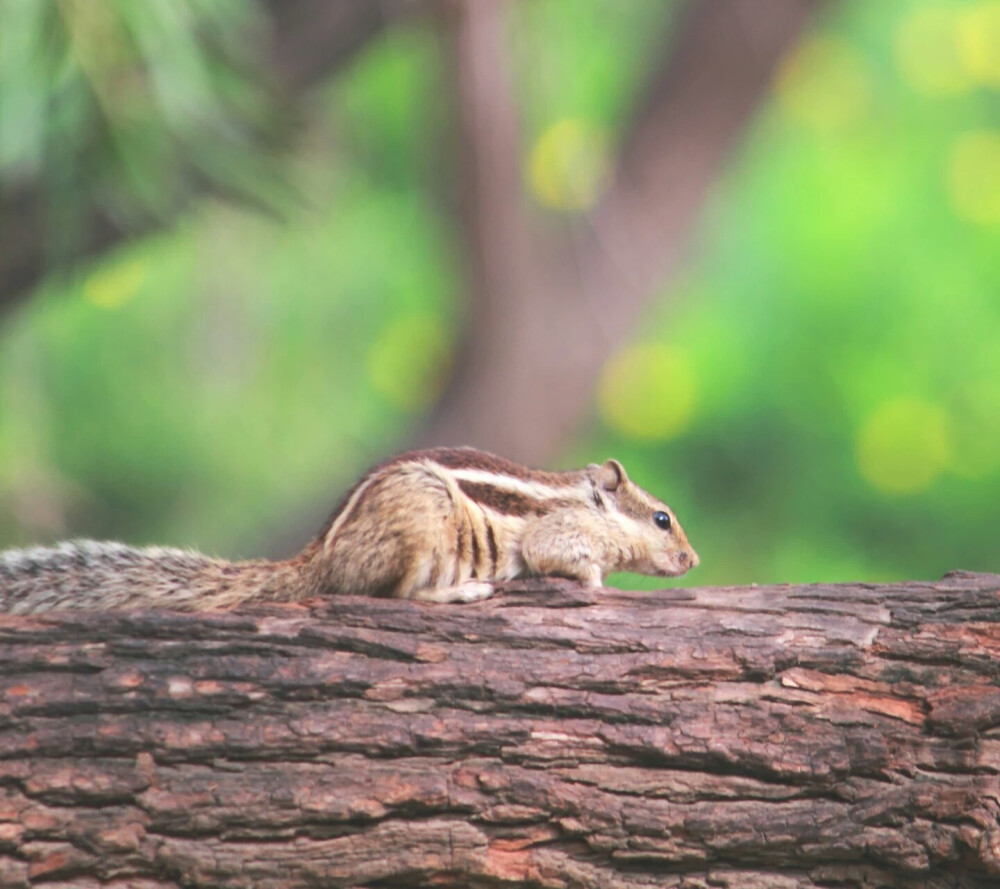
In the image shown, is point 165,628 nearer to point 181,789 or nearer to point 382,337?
point 181,789

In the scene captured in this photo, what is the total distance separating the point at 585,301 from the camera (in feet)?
27.8

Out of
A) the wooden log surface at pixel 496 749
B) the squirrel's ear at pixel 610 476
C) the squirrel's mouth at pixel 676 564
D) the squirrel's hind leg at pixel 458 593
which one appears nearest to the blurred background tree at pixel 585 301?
the squirrel's ear at pixel 610 476

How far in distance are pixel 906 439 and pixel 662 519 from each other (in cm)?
447

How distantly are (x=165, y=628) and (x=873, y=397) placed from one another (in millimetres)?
→ 6147

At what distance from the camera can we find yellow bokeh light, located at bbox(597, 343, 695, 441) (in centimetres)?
868

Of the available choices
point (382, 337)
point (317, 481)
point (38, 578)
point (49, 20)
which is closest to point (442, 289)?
point (382, 337)

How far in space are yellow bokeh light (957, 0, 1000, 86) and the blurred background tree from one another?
2cm

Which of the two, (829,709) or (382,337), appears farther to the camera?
(382,337)

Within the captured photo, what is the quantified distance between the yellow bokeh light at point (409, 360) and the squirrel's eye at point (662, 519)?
4.78 m

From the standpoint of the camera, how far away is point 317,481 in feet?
30.5

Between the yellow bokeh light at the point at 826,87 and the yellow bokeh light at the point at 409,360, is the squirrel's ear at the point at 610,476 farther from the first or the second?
the yellow bokeh light at the point at 826,87

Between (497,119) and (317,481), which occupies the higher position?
(497,119)

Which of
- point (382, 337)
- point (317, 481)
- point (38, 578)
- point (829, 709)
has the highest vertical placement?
point (382, 337)

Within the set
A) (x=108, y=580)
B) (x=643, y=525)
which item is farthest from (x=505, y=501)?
(x=108, y=580)
